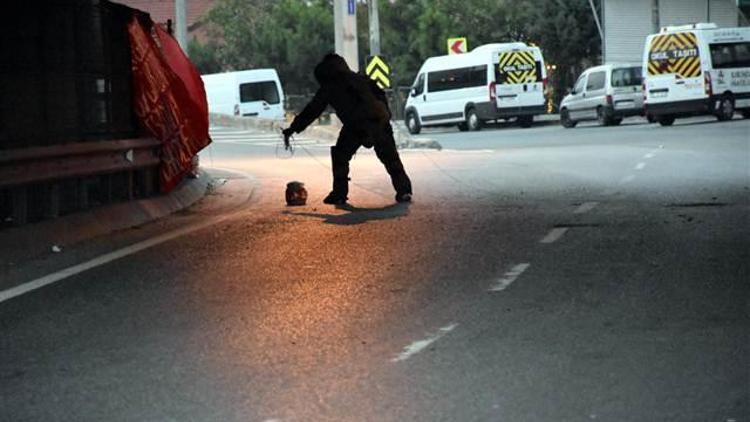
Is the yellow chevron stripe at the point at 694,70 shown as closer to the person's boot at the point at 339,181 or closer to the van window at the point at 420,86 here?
the van window at the point at 420,86

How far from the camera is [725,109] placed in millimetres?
39375

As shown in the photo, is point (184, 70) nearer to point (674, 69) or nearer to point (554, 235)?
point (554, 235)

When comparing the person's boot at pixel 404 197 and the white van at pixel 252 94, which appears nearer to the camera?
the person's boot at pixel 404 197

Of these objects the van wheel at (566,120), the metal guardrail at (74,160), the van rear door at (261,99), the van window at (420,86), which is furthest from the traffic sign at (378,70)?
the metal guardrail at (74,160)

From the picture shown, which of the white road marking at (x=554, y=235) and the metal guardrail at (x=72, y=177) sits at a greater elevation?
the metal guardrail at (x=72, y=177)

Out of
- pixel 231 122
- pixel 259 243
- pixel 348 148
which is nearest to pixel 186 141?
pixel 348 148

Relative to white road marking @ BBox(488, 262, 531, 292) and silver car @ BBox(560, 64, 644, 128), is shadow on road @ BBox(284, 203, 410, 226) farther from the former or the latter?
silver car @ BBox(560, 64, 644, 128)

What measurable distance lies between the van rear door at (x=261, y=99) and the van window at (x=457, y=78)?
23.5 ft

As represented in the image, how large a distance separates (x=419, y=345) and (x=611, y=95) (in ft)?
118

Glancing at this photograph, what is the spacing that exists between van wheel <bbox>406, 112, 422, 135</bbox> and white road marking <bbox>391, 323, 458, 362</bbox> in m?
40.9

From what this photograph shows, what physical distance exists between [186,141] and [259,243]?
4.49 meters

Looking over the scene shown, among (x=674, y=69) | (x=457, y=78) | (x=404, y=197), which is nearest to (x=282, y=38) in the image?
(x=457, y=78)

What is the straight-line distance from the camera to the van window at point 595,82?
43.3 metres

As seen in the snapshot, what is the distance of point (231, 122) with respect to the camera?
4575 centimetres
